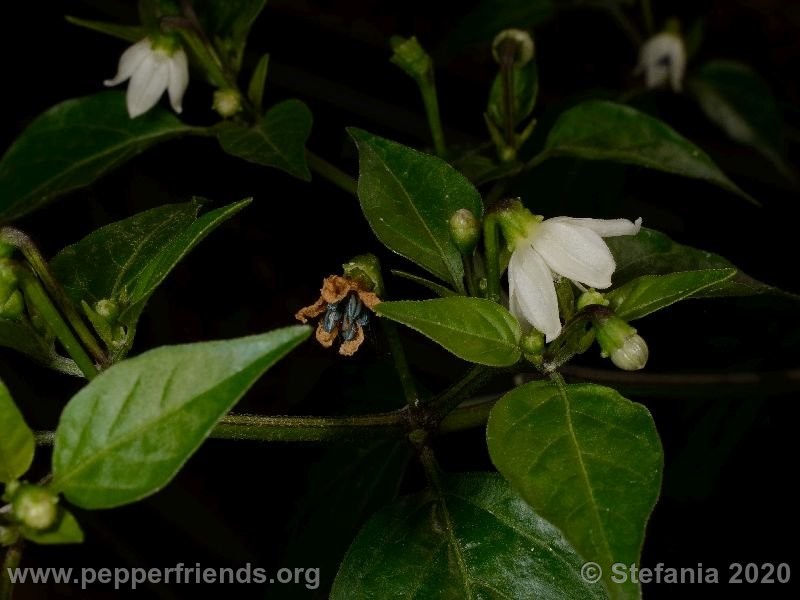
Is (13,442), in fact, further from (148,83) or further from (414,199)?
(148,83)

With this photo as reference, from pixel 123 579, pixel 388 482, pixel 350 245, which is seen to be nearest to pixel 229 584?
pixel 123 579

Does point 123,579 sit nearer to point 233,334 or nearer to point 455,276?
point 233,334

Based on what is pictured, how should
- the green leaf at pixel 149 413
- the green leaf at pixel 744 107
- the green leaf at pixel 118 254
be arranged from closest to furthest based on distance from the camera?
the green leaf at pixel 149 413 → the green leaf at pixel 118 254 → the green leaf at pixel 744 107

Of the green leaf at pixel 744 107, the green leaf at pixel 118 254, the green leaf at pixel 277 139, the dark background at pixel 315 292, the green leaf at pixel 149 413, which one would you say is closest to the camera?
the green leaf at pixel 149 413

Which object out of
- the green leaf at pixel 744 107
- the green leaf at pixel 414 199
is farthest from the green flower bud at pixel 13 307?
the green leaf at pixel 744 107

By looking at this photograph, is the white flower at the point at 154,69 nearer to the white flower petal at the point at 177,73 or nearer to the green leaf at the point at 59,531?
the white flower petal at the point at 177,73

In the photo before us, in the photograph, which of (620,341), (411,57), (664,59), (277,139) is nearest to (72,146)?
(277,139)

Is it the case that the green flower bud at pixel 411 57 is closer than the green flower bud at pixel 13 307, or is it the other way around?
the green flower bud at pixel 13 307
